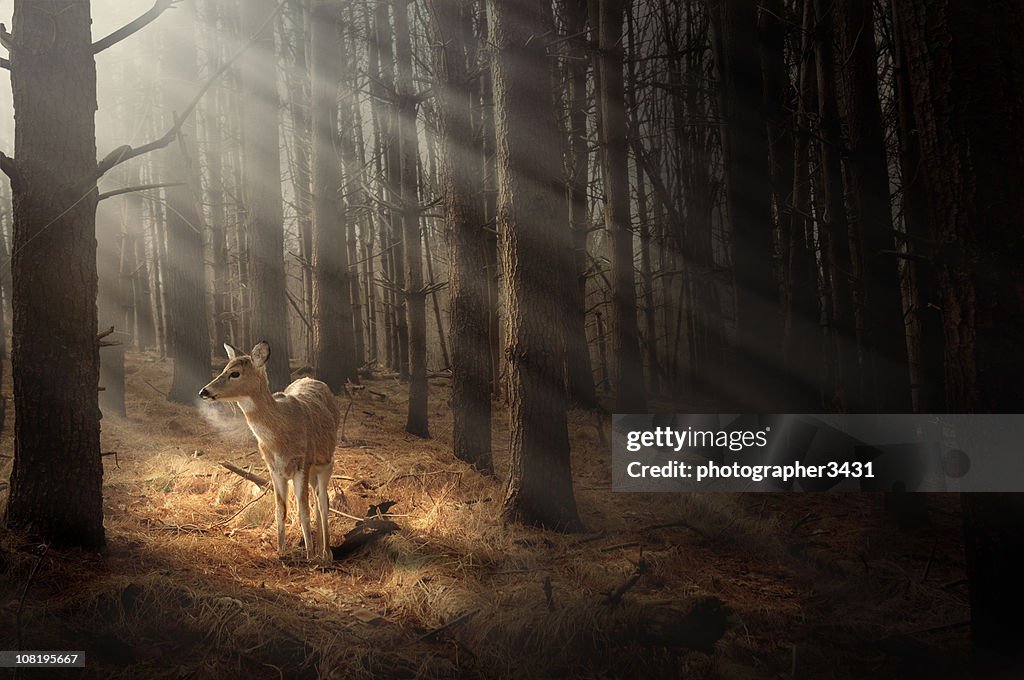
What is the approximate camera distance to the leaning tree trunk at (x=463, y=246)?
28.6 feet

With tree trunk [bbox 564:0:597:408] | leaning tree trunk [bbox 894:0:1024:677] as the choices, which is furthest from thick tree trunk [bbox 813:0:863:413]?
leaning tree trunk [bbox 894:0:1024:677]

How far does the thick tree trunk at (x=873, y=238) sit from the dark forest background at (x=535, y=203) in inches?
1.4

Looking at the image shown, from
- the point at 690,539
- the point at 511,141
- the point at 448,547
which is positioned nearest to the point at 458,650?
the point at 448,547

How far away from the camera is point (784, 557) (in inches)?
238

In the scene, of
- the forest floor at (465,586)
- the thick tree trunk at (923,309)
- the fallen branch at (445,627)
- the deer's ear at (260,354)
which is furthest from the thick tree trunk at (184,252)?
the thick tree trunk at (923,309)

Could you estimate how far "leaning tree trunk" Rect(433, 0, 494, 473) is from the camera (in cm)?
872

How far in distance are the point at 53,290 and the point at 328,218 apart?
860 centimetres

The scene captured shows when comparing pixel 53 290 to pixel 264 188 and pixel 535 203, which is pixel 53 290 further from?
pixel 264 188

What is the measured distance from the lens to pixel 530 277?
257 inches

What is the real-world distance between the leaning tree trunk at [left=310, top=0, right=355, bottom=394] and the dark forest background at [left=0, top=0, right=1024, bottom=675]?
2.3 inches

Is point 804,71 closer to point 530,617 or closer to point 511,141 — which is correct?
point 511,141

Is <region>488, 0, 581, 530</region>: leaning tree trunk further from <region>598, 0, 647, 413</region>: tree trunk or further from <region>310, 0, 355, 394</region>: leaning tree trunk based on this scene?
<region>310, 0, 355, 394</region>: leaning tree trunk

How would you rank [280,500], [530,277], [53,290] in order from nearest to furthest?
[53,290], [280,500], [530,277]

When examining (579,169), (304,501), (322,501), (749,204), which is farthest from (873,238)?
(579,169)
